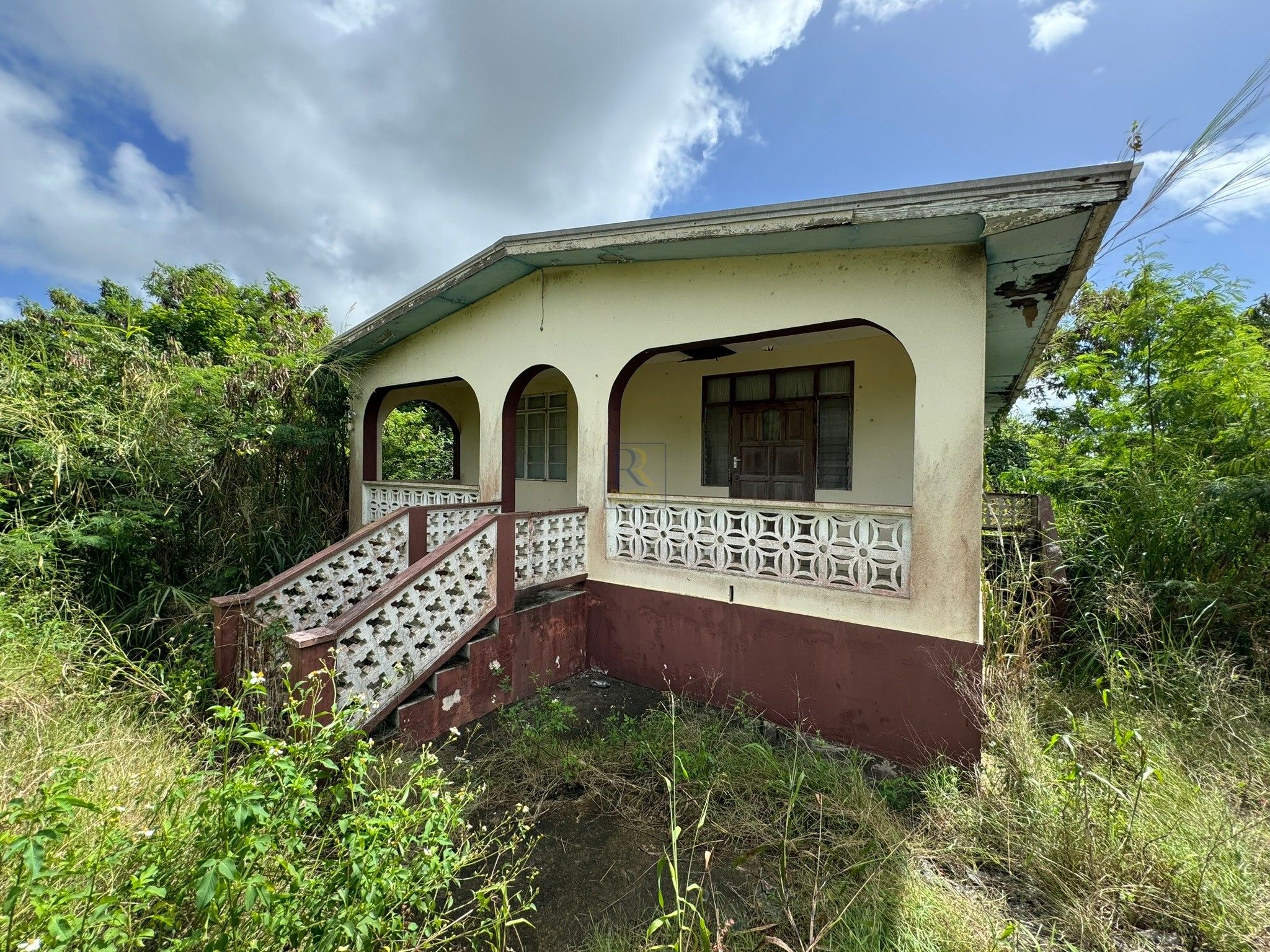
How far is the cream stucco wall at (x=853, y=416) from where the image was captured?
571 cm

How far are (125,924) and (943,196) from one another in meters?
4.76

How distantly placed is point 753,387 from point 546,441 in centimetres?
352

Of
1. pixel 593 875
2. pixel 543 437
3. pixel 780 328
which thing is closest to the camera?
pixel 593 875

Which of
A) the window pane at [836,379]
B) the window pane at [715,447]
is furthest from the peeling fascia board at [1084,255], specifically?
the window pane at [715,447]

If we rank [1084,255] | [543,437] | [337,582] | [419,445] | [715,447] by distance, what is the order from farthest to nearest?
[419,445] → [543,437] → [715,447] → [337,582] → [1084,255]

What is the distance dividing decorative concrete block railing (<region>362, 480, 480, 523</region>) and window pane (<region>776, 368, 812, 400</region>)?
386 centimetres

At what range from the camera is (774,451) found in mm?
6430

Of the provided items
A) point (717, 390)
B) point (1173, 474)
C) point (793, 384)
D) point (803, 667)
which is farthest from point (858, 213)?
point (1173, 474)

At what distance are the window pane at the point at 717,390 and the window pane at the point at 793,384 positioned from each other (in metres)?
0.64

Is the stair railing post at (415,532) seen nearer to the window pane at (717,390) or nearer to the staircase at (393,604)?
the staircase at (393,604)

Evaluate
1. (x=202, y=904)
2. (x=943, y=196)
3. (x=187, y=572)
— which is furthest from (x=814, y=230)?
(x=187, y=572)

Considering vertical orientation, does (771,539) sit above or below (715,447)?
below

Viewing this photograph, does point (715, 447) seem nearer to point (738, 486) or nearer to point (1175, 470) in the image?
point (738, 486)

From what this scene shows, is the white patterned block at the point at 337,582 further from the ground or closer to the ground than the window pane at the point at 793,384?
closer to the ground
